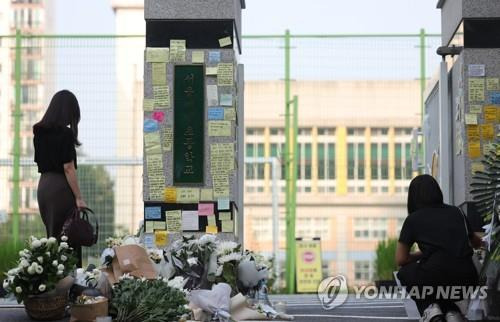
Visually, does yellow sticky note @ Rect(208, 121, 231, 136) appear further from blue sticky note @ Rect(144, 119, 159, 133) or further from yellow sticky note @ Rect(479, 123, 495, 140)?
yellow sticky note @ Rect(479, 123, 495, 140)

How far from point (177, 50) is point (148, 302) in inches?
147

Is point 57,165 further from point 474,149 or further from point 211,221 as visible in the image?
point 474,149

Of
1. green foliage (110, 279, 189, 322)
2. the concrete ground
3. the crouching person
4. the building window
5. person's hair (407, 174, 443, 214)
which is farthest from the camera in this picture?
the building window

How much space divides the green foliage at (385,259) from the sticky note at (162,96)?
241 inches

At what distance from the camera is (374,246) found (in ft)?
56.0

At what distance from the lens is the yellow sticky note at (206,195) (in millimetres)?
10477

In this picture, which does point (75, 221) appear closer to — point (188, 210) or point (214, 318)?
point (214, 318)

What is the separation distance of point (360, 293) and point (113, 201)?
540cm

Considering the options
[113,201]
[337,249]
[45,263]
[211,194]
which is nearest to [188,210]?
[211,194]

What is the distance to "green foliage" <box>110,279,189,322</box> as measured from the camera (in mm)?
7375

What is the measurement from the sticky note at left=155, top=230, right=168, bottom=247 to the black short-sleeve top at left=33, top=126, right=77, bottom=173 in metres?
2.08

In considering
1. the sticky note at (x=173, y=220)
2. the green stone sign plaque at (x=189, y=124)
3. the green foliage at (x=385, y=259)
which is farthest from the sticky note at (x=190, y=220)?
the green foliage at (x=385, y=259)

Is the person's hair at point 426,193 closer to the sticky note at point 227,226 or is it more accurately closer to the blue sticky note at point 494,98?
the sticky note at point 227,226

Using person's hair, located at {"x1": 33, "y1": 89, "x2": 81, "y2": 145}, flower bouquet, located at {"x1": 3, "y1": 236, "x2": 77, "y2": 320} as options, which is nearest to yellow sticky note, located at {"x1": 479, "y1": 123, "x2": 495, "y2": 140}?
person's hair, located at {"x1": 33, "y1": 89, "x2": 81, "y2": 145}
